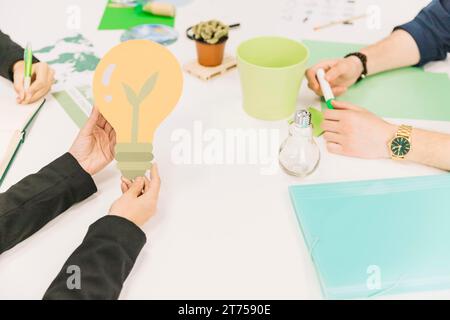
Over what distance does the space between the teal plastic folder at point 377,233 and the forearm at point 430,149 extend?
3cm

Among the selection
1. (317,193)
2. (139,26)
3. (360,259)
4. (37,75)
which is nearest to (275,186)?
(317,193)

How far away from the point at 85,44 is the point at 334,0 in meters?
0.77

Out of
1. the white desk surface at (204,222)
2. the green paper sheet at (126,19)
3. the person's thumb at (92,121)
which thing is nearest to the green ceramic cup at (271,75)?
the white desk surface at (204,222)

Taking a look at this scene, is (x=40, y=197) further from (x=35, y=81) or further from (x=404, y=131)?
(x=404, y=131)

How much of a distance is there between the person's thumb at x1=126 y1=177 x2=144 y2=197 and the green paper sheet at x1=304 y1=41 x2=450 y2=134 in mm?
454

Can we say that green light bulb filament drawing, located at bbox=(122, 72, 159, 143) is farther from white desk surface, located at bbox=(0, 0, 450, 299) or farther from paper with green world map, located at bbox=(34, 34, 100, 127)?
paper with green world map, located at bbox=(34, 34, 100, 127)

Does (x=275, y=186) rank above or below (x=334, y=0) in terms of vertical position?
below

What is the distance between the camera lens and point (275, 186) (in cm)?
77

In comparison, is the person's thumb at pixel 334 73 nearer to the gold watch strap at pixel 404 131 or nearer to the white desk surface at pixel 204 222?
the white desk surface at pixel 204 222

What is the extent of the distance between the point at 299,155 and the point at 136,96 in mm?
309

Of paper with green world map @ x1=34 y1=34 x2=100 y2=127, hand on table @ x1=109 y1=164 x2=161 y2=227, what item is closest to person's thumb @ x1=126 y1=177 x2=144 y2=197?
hand on table @ x1=109 y1=164 x2=161 y2=227

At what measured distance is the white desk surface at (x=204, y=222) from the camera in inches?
24.3

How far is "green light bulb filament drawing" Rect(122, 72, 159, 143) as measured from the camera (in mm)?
719

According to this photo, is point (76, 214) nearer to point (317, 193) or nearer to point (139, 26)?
point (317, 193)
